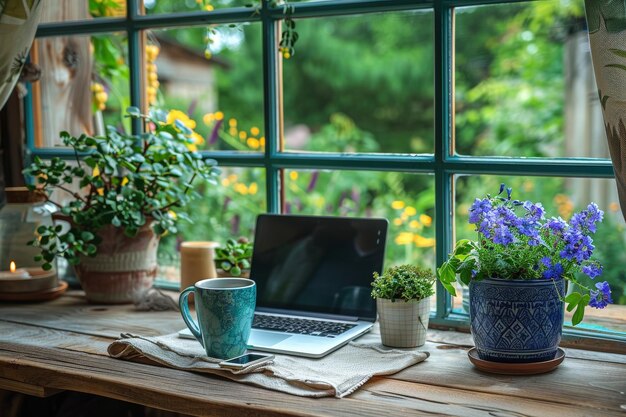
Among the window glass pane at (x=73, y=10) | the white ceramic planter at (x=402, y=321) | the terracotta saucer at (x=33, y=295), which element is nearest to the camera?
the white ceramic planter at (x=402, y=321)

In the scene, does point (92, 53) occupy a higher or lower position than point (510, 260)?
higher

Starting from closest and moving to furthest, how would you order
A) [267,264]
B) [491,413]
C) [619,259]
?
[491,413], [267,264], [619,259]

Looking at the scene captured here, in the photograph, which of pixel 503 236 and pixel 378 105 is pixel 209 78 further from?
pixel 503 236

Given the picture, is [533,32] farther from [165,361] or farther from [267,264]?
[165,361]

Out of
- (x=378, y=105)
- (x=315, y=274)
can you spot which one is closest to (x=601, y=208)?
(x=315, y=274)

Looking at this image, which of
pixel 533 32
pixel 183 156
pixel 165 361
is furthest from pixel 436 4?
pixel 533 32

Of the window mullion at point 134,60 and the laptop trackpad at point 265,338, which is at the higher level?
the window mullion at point 134,60

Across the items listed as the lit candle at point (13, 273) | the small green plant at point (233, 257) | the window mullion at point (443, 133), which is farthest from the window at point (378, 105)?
the lit candle at point (13, 273)

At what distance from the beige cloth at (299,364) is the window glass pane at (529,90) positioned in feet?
11.3

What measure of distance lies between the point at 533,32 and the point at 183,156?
5194mm

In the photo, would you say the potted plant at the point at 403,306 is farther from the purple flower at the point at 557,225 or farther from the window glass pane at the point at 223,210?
the window glass pane at the point at 223,210

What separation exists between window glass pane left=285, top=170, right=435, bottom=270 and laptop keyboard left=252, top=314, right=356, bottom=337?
1042 millimetres

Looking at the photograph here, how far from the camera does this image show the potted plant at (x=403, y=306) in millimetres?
1477

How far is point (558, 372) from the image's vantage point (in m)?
1.35
